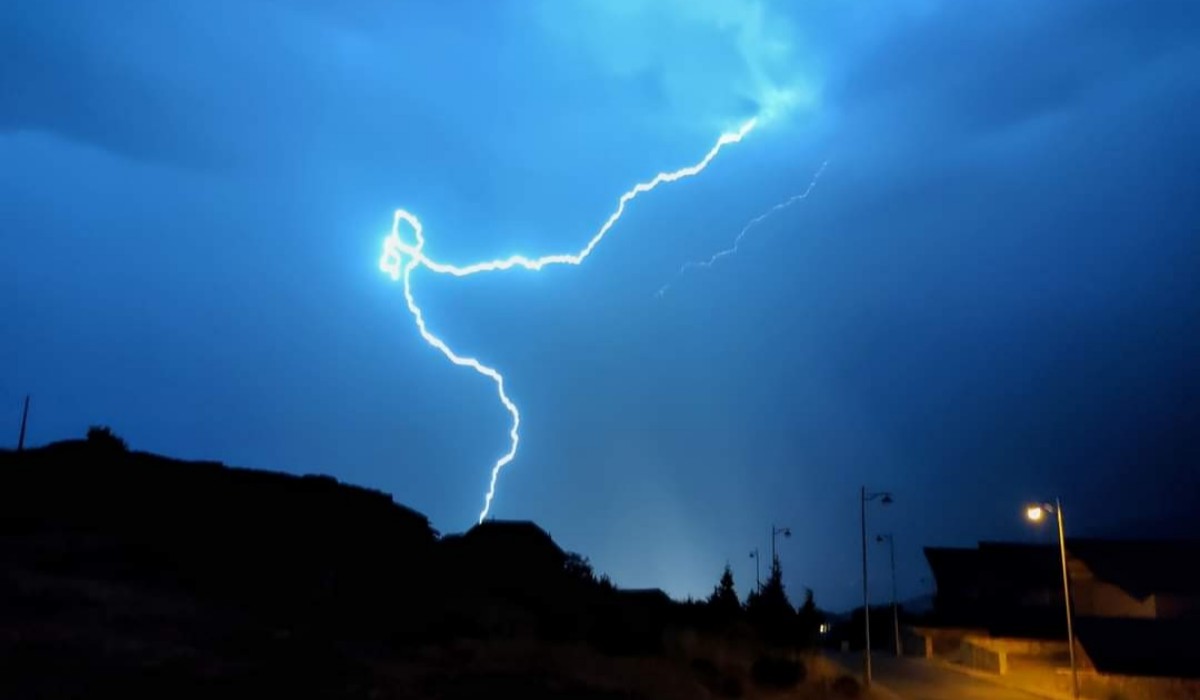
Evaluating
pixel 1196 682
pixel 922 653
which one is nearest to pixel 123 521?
pixel 1196 682

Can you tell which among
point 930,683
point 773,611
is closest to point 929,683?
point 930,683

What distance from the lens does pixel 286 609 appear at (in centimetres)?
2367

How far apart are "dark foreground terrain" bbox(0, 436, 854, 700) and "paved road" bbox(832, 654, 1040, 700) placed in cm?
394

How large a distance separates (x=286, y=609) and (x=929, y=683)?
76.6 ft

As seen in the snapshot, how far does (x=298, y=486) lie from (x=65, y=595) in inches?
522

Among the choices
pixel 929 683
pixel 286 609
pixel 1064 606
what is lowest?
pixel 929 683

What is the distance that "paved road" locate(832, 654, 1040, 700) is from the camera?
33656mm

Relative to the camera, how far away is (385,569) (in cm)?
2862

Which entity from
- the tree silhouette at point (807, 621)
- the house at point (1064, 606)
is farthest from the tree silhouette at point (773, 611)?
the house at point (1064, 606)

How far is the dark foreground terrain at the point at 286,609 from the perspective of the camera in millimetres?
18359

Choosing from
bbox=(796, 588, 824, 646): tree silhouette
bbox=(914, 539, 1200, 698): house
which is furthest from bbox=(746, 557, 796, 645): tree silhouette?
bbox=(914, 539, 1200, 698): house

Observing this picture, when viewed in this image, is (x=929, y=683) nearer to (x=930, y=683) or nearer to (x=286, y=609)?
(x=930, y=683)

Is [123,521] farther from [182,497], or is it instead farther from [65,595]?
[65,595]

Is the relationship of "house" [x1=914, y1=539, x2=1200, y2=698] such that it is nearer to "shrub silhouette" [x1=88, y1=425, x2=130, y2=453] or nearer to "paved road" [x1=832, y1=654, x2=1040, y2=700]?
"paved road" [x1=832, y1=654, x2=1040, y2=700]
